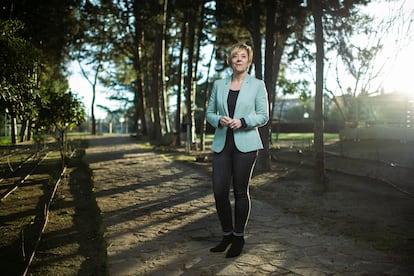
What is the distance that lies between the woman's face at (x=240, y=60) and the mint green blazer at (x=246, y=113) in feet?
0.33

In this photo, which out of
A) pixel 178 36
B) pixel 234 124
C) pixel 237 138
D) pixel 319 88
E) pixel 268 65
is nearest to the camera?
pixel 234 124

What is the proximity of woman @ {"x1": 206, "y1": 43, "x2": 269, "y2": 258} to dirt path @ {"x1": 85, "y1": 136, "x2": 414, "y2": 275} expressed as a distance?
0.32m

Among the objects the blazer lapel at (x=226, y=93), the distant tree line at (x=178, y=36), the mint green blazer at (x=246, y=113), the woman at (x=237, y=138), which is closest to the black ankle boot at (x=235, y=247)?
the woman at (x=237, y=138)

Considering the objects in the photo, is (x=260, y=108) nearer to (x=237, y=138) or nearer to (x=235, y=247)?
(x=237, y=138)

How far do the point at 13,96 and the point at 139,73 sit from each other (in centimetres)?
1879

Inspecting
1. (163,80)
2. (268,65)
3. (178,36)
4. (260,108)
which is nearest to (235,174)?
(260,108)

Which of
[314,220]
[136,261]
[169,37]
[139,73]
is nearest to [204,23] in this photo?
[169,37]

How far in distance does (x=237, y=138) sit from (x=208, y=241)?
3.81 ft

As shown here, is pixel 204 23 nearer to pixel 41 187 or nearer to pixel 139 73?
pixel 139 73

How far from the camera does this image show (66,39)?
16.0 m

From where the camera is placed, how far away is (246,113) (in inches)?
129

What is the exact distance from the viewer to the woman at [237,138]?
10.5 feet

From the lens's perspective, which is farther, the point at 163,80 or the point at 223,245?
the point at 163,80

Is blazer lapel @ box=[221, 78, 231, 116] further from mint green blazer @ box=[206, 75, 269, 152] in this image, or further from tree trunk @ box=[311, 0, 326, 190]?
tree trunk @ box=[311, 0, 326, 190]
